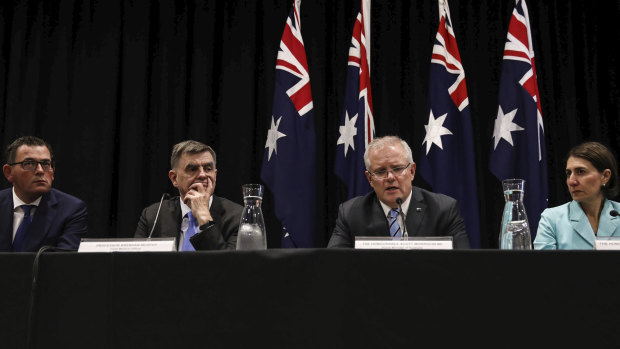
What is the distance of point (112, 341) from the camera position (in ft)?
4.79

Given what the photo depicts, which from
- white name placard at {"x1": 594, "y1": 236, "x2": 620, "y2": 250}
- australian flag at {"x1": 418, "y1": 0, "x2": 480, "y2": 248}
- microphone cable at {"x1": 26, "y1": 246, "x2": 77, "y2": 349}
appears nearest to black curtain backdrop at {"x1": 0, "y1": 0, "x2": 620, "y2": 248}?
australian flag at {"x1": 418, "y1": 0, "x2": 480, "y2": 248}

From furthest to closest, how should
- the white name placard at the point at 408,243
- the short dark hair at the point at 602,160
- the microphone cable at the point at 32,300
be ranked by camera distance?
the short dark hair at the point at 602,160 → the white name placard at the point at 408,243 → the microphone cable at the point at 32,300

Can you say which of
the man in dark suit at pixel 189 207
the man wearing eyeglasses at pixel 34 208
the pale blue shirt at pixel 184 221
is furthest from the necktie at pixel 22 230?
the pale blue shirt at pixel 184 221

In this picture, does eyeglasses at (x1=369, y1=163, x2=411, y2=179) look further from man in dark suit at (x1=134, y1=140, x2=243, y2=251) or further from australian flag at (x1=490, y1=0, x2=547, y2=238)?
australian flag at (x1=490, y1=0, x2=547, y2=238)

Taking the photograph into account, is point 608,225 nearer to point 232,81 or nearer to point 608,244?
point 608,244

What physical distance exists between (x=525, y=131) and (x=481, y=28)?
3.37ft

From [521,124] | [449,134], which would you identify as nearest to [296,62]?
[449,134]

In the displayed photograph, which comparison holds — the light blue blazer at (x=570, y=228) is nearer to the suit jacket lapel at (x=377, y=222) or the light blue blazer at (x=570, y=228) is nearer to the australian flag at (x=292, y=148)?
the suit jacket lapel at (x=377, y=222)

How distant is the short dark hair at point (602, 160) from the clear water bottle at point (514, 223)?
1355 millimetres

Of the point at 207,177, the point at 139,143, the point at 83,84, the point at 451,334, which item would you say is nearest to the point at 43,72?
the point at 83,84

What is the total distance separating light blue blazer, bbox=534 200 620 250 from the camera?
2850 mm

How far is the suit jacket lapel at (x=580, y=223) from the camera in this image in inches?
112

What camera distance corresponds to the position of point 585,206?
3.05 meters

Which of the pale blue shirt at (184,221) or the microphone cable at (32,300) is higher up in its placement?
the pale blue shirt at (184,221)
